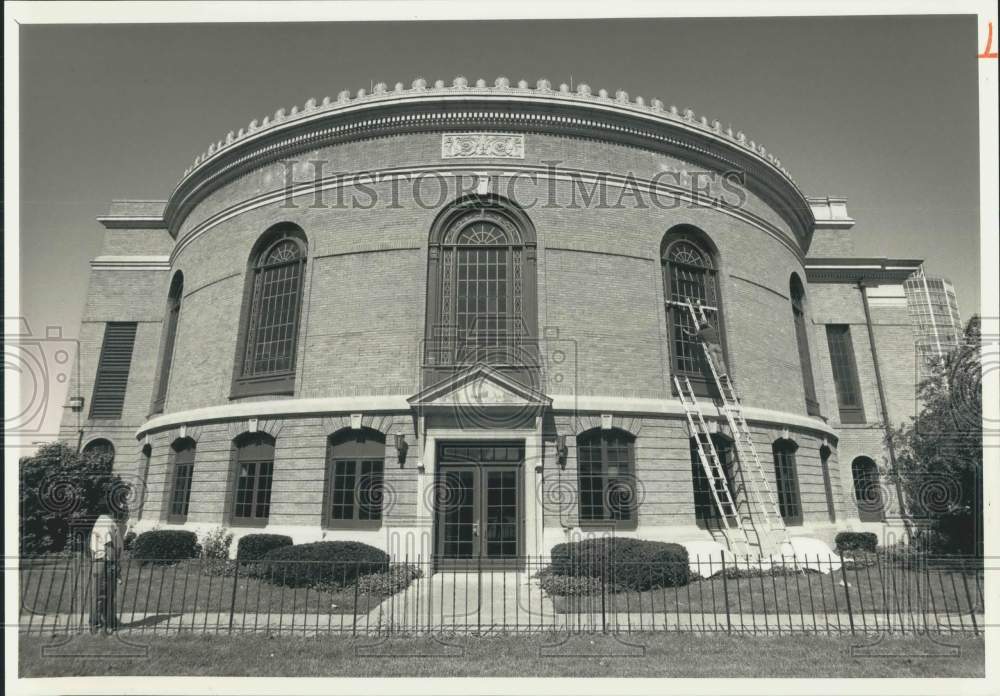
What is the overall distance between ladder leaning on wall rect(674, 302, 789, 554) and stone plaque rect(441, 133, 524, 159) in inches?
256

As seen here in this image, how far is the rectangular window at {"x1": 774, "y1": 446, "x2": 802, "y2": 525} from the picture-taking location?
18.2 meters

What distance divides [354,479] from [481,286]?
6.06 metres

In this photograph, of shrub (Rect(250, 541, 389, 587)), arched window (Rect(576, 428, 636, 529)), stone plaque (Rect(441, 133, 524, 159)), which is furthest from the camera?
stone plaque (Rect(441, 133, 524, 159))

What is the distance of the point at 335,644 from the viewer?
8734 millimetres

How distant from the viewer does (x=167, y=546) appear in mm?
15797

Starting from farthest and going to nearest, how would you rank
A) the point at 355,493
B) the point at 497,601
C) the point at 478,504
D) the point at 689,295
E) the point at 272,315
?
the point at 689,295 → the point at 272,315 → the point at 355,493 → the point at 478,504 → the point at 497,601

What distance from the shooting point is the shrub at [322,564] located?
12688 mm

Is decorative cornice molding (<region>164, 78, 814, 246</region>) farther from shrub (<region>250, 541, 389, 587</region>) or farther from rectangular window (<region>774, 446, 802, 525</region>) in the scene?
shrub (<region>250, 541, 389, 587</region>)

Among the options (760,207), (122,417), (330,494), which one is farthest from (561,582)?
(122,417)

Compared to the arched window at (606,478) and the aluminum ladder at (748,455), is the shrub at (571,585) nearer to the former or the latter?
the arched window at (606,478)

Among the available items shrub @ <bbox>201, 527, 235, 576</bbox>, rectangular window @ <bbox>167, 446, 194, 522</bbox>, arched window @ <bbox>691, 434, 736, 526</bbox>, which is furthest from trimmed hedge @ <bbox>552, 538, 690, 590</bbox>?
rectangular window @ <bbox>167, 446, 194, 522</bbox>

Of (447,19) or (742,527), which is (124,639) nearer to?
(447,19)

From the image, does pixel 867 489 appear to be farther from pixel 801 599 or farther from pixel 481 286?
pixel 481 286

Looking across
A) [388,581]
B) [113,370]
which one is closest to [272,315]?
[388,581]
